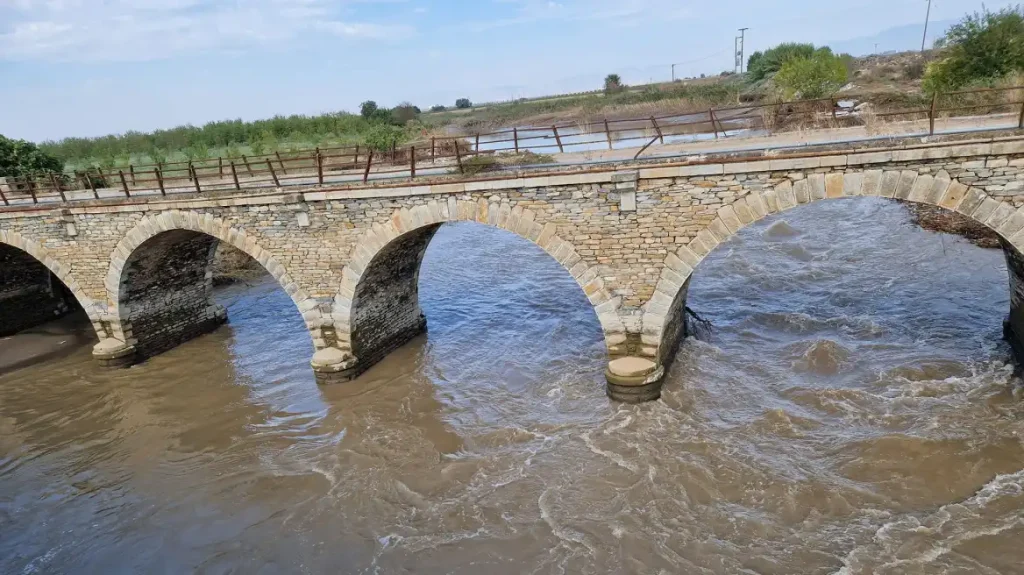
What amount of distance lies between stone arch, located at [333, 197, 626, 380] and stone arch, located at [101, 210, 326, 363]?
0.72 meters

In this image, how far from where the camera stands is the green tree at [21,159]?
22.3 metres

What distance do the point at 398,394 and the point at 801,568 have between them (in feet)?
25.9

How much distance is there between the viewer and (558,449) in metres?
9.89

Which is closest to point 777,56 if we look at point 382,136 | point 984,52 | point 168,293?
point 984,52

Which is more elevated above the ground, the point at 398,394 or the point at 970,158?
the point at 970,158

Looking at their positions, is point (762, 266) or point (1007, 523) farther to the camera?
point (762, 266)

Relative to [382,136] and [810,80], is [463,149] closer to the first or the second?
[382,136]

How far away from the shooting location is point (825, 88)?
24844 millimetres

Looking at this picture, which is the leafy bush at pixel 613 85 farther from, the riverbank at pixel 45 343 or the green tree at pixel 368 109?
the riverbank at pixel 45 343

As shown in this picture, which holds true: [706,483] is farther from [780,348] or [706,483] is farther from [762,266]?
[762,266]

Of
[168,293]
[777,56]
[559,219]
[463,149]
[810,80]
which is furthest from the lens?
[777,56]

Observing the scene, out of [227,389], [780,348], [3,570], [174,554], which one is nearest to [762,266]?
[780,348]

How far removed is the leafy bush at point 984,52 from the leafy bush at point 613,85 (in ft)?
136

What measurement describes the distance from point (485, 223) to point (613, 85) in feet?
189
